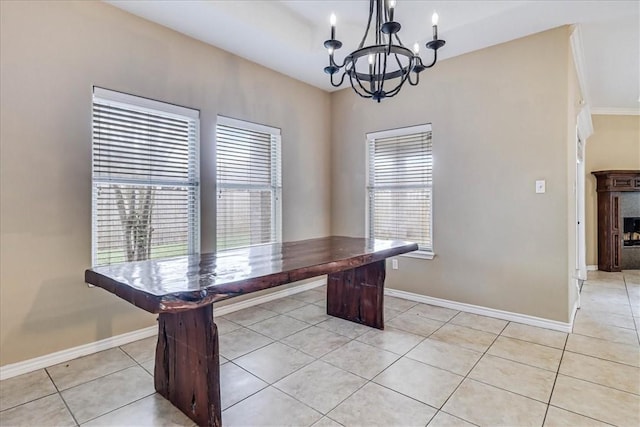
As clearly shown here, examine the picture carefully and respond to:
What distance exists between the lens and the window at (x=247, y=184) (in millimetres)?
3469

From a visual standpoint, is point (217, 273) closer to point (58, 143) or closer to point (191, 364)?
point (191, 364)

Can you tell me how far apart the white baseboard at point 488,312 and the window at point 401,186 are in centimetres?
52

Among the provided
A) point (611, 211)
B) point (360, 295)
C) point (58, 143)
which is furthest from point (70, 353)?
point (611, 211)

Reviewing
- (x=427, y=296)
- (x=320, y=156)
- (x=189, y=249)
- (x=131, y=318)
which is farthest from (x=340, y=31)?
(x=131, y=318)

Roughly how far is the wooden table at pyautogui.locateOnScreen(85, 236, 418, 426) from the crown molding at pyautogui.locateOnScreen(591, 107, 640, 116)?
563cm

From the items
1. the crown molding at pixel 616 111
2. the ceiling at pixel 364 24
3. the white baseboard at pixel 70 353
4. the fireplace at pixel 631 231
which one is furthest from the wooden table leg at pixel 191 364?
the fireplace at pixel 631 231

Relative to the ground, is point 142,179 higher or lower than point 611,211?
higher

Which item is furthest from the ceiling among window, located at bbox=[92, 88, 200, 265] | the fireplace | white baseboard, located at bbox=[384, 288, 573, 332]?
the fireplace

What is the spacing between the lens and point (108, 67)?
264 centimetres

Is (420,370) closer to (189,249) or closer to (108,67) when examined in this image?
(189,249)

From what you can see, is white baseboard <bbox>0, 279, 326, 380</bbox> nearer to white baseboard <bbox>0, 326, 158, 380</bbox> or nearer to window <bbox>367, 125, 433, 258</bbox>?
white baseboard <bbox>0, 326, 158, 380</bbox>

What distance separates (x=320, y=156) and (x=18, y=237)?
10.7ft

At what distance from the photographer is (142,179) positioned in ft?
9.36

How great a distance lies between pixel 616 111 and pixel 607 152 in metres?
0.68
